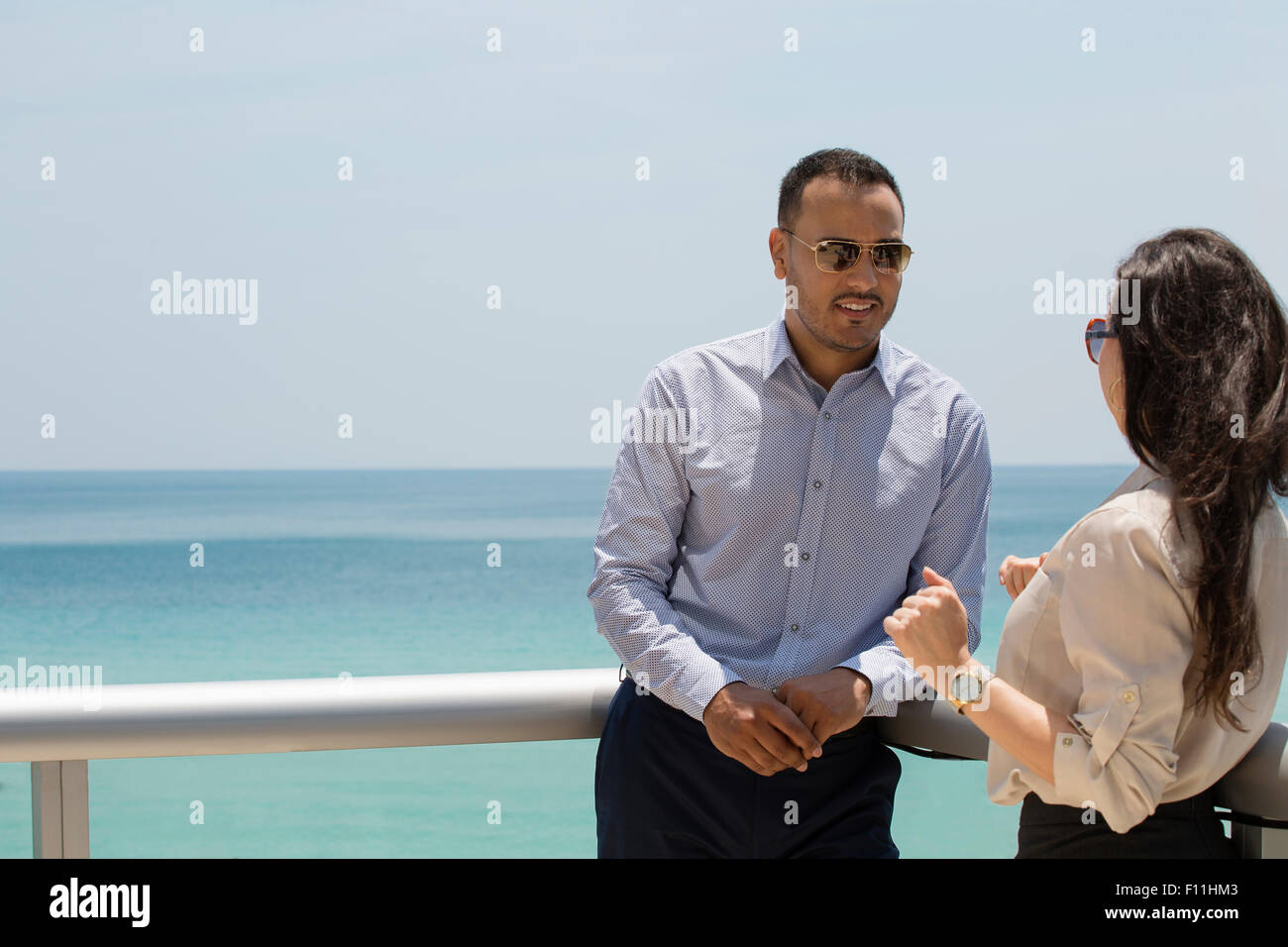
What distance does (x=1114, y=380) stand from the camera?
1.65 m

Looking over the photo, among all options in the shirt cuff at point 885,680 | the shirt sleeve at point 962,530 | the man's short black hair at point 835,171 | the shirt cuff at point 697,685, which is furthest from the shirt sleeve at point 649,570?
the man's short black hair at point 835,171

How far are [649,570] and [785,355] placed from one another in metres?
0.52

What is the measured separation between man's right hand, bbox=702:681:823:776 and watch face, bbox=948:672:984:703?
48cm

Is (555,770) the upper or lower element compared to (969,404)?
lower

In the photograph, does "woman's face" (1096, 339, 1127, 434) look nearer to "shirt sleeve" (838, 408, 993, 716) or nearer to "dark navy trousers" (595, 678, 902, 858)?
"shirt sleeve" (838, 408, 993, 716)

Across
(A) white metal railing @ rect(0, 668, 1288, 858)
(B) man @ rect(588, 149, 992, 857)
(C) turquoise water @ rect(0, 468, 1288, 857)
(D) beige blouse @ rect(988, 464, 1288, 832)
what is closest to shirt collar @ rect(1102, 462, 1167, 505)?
(D) beige blouse @ rect(988, 464, 1288, 832)

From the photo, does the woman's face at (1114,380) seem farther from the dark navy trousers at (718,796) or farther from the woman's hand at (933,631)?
the dark navy trousers at (718,796)

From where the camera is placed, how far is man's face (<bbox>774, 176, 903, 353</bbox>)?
2.43 m

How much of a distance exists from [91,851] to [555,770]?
151 cm

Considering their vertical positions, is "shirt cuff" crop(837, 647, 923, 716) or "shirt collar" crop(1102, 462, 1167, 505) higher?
"shirt collar" crop(1102, 462, 1167, 505)
